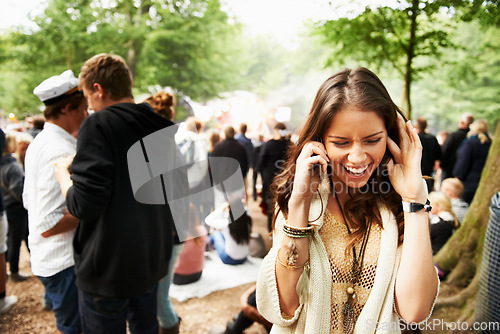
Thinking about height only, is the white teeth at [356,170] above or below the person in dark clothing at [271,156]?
above

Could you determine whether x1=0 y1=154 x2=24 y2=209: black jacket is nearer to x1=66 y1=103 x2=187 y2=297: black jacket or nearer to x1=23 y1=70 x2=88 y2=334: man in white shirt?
x1=23 y1=70 x2=88 y2=334: man in white shirt

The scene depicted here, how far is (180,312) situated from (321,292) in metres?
3.04

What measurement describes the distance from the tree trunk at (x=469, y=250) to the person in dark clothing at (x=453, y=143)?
431 cm

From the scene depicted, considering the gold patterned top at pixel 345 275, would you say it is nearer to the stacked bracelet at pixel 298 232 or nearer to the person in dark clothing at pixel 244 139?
the stacked bracelet at pixel 298 232

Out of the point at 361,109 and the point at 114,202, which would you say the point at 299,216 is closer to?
the point at 361,109

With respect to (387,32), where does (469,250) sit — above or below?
below

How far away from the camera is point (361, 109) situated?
1.22m

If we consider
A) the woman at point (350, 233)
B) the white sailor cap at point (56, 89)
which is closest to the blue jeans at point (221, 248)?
the white sailor cap at point (56, 89)

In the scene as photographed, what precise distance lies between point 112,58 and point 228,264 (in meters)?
3.73

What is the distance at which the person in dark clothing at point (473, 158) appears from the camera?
5973mm

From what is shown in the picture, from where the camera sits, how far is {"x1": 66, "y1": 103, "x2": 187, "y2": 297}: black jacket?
1615mm

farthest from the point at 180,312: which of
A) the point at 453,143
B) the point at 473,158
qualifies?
the point at 453,143

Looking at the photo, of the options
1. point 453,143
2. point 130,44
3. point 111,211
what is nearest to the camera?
point 111,211

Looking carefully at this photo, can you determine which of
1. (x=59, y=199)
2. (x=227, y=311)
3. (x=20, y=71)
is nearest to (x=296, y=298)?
(x=59, y=199)
